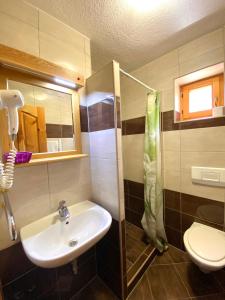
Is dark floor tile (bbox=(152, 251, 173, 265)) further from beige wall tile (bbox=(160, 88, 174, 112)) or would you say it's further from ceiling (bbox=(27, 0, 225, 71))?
ceiling (bbox=(27, 0, 225, 71))

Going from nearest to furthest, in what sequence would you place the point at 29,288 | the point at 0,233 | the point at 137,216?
the point at 0,233 < the point at 29,288 < the point at 137,216

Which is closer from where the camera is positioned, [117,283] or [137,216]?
[117,283]

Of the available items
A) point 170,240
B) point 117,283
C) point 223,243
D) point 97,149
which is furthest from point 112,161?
point 170,240

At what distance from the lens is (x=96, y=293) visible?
51.4 inches

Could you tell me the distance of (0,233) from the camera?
92 cm

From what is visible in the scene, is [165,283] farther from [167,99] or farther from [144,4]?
[144,4]

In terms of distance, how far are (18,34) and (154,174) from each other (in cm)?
172

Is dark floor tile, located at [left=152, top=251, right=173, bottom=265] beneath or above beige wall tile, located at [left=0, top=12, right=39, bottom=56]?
beneath

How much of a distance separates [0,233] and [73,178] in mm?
593

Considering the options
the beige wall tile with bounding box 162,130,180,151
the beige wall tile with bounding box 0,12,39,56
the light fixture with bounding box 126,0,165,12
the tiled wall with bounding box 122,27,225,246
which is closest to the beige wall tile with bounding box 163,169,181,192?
the tiled wall with bounding box 122,27,225,246

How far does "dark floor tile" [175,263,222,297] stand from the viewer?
1.27m

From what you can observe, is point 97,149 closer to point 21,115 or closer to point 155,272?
point 21,115

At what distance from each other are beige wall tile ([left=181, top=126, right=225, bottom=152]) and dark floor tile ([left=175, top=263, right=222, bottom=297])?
1.25 metres

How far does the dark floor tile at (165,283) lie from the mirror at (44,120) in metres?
1.50
